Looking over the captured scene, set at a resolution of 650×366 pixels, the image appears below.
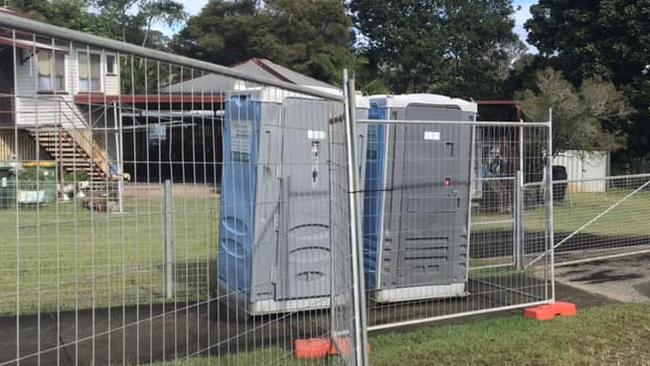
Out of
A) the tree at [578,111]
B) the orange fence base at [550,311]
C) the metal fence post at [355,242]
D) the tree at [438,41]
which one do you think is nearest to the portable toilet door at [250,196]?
the metal fence post at [355,242]

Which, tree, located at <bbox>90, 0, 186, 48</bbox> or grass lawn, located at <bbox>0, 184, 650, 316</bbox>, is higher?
tree, located at <bbox>90, 0, 186, 48</bbox>

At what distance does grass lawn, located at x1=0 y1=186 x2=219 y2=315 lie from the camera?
3.55 meters

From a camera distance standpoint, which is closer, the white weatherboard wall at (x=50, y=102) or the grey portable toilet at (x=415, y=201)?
the white weatherboard wall at (x=50, y=102)

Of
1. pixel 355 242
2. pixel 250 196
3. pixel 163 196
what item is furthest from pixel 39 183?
pixel 355 242

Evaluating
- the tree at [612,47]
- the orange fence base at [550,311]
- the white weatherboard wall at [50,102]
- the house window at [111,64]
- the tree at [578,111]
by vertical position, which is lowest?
the orange fence base at [550,311]

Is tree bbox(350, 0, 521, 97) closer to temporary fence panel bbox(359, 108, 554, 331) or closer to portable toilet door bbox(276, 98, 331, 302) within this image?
temporary fence panel bbox(359, 108, 554, 331)

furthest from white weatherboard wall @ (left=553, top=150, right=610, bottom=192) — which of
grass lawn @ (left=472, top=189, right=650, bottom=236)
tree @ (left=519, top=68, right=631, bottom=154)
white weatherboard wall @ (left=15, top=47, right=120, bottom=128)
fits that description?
white weatherboard wall @ (left=15, top=47, right=120, bottom=128)

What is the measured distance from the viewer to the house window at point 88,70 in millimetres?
2883

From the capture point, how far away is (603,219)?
48.3 feet

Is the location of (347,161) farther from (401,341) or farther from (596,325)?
(596,325)

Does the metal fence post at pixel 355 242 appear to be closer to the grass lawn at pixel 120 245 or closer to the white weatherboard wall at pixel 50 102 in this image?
the grass lawn at pixel 120 245

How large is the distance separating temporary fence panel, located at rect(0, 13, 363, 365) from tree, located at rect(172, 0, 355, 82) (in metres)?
35.1

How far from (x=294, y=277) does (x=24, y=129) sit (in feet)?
11.9

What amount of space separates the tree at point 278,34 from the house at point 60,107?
37975 mm
